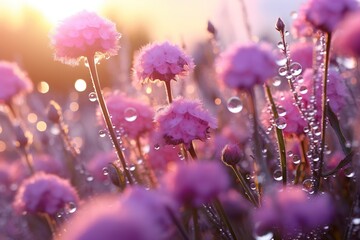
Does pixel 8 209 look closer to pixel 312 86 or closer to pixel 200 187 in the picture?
pixel 312 86

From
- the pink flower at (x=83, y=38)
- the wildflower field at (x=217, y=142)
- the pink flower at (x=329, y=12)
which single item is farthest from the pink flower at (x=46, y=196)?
the pink flower at (x=329, y=12)

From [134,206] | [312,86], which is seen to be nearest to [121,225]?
[134,206]

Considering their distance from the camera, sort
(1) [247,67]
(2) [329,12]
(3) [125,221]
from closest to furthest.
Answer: (3) [125,221]
(1) [247,67]
(2) [329,12]

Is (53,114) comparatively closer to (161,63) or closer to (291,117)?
(161,63)

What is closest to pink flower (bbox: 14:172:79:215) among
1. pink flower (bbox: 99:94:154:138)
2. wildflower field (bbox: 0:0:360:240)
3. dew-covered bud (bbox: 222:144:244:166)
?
wildflower field (bbox: 0:0:360:240)

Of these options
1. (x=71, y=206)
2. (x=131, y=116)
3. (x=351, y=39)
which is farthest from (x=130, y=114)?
(x=351, y=39)

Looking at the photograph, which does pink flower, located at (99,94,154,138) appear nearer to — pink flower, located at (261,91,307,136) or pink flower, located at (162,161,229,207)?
pink flower, located at (261,91,307,136)
